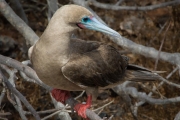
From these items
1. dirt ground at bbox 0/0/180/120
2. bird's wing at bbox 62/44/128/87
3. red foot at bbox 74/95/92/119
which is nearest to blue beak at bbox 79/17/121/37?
bird's wing at bbox 62/44/128/87

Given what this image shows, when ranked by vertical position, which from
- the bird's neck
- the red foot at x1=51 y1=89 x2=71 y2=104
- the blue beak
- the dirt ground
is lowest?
the dirt ground

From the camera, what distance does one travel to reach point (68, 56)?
10.7 feet

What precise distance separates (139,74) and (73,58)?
904 millimetres

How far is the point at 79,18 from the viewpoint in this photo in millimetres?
3090

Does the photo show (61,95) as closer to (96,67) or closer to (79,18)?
(96,67)

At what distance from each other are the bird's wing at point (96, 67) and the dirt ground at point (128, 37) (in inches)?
50.9

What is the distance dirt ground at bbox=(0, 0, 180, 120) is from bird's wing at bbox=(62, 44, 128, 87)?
50.9 inches

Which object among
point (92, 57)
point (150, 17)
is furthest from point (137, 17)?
point (92, 57)

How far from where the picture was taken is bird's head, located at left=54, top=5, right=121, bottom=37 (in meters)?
3.07

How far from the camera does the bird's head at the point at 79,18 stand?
3.07 m

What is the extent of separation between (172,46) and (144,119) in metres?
0.95

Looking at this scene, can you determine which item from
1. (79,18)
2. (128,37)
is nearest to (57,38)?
(79,18)

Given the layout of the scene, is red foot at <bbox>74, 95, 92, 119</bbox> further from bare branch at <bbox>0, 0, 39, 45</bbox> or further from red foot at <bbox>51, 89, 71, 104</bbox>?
bare branch at <bbox>0, 0, 39, 45</bbox>

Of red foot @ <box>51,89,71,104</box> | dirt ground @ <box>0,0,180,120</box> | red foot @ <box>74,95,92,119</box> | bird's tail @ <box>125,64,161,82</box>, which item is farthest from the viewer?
dirt ground @ <box>0,0,180,120</box>
